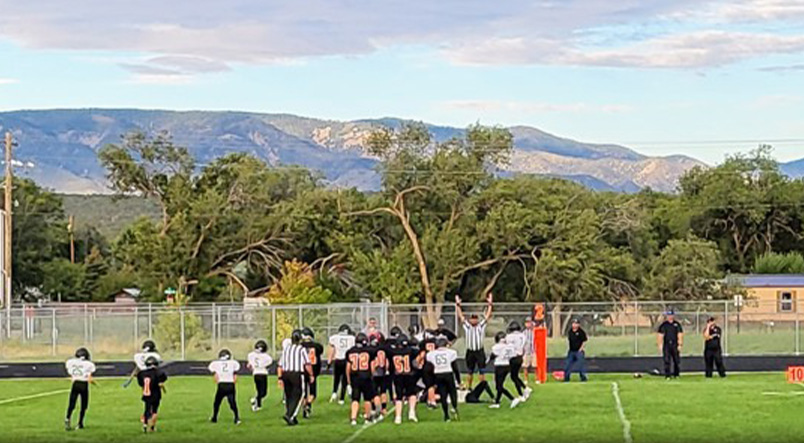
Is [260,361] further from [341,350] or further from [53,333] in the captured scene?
[53,333]

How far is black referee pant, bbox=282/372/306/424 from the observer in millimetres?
23844

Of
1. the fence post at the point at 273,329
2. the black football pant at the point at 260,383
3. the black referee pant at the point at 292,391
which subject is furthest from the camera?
the fence post at the point at 273,329

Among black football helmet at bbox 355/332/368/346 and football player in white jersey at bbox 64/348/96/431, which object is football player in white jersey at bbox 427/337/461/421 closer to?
black football helmet at bbox 355/332/368/346

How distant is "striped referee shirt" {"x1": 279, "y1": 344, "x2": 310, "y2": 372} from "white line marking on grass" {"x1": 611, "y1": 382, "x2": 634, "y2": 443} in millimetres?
5458

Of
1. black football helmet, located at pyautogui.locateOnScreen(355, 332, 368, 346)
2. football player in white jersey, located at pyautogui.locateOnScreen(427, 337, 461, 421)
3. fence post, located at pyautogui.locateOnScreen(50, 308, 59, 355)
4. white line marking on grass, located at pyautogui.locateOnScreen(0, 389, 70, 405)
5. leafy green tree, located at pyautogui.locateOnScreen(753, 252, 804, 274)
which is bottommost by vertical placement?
white line marking on grass, located at pyautogui.locateOnScreen(0, 389, 70, 405)

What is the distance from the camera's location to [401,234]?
74.4 m

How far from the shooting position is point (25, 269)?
3413 inches

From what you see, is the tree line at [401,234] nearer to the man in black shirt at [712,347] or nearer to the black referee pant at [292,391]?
the man in black shirt at [712,347]

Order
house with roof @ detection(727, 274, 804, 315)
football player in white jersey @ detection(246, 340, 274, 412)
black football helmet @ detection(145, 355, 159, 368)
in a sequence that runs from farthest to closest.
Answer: house with roof @ detection(727, 274, 804, 315) → football player in white jersey @ detection(246, 340, 274, 412) → black football helmet @ detection(145, 355, 159, 368)

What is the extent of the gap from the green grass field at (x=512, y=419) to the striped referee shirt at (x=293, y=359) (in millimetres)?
970

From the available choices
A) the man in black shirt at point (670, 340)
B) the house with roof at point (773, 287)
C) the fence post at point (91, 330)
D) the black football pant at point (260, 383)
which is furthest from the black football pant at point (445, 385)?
the house with roof at point (773, 287)

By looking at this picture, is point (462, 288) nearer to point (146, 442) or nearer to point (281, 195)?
point (281, 195)

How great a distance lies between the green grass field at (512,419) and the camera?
2158cm

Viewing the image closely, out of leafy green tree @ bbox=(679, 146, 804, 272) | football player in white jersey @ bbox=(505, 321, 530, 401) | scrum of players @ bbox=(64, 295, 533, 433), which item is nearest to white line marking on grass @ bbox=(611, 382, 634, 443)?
football player in white jersey @ bbox=(505, 321, 530, 401)
